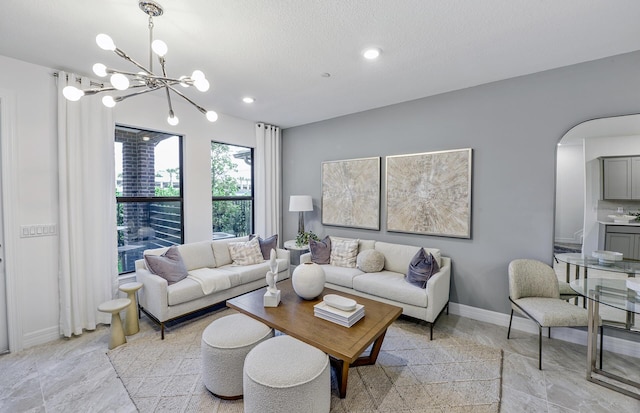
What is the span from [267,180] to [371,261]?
2.42m

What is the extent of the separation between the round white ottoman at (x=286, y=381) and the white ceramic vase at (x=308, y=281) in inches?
27.0

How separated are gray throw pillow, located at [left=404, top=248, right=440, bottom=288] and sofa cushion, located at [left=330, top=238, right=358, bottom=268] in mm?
888

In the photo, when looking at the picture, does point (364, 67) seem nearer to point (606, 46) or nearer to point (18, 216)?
point (606, 46)

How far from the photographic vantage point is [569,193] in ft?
8.93

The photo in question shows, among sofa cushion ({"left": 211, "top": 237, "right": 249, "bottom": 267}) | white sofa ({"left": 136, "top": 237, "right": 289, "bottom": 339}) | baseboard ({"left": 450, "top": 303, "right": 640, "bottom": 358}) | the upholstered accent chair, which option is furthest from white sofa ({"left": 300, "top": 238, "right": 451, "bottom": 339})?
sofa cushion ({"left": 211, "top": 237, "right": 249, "bottom": 267})

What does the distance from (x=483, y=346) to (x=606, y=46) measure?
9.36ft

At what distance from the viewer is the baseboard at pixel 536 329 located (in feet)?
8.13

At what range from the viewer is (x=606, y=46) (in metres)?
2.34

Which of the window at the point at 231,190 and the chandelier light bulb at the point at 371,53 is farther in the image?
the window at the point at 231,190

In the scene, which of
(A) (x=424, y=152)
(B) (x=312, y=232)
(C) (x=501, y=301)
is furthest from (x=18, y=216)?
(C) (x=501, y=301)

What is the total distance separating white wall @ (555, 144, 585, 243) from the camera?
2676 mm

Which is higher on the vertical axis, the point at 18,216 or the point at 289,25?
the point at 289,25

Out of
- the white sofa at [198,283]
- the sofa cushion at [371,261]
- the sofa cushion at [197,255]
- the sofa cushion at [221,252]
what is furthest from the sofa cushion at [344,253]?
the sofa cushion at [197,255]

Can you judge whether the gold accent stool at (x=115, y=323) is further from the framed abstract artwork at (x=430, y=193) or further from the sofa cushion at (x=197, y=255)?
the framed abstract artwork at (x=430, y=193)
